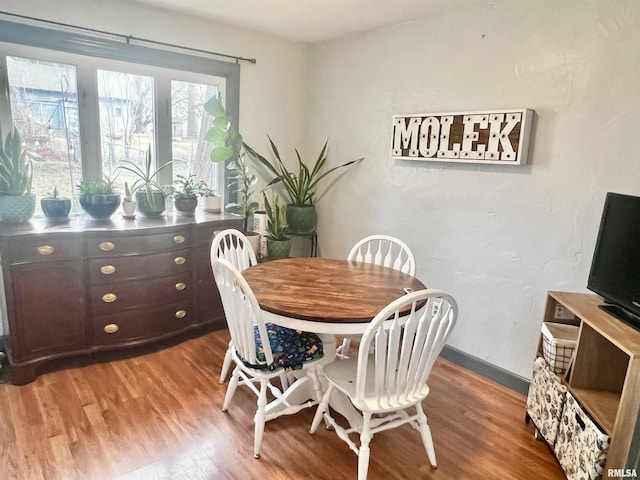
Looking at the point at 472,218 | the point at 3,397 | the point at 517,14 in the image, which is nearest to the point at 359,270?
the point at 472,218

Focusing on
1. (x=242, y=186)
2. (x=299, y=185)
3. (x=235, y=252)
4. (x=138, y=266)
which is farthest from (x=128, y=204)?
(x=299, y=185)

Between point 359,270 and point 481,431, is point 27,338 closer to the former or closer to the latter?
point 359,270

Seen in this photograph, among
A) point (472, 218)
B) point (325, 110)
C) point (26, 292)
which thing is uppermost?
point (325, 110)

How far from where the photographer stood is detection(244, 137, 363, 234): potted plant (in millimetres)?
3582

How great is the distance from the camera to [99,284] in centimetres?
253

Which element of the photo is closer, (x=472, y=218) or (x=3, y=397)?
(x=3, y=397)

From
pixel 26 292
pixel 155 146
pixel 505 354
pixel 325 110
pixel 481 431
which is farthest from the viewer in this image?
pixel 325 110

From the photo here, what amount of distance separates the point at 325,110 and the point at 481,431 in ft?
8.95

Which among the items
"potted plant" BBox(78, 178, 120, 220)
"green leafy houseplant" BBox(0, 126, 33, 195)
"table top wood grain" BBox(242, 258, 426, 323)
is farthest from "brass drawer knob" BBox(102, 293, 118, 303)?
"table top wood grain" BBox(242, 258, 426, 323)

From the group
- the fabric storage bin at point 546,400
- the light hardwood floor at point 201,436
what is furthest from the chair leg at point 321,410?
the fabric storage bin at point 546,400

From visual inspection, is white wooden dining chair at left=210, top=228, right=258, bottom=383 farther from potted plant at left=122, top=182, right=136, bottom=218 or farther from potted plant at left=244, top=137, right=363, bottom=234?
potted plant at left=244, top=137, right=363, bottom=234

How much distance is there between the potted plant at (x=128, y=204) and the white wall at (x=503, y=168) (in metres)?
1.68

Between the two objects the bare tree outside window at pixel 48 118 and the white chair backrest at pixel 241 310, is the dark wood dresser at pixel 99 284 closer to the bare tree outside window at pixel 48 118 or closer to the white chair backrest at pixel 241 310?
the bare tree outside window at pixel 48 118

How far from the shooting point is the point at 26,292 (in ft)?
7.57
